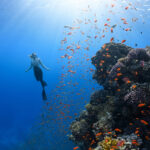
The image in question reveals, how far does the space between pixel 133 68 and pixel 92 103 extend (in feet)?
9.51

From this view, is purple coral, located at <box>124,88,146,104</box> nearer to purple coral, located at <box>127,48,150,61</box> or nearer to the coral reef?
the coral reef

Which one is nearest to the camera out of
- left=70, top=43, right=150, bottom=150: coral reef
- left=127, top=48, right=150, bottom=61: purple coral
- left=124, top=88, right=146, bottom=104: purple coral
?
left=70, top=43, right=150, bottom=150: coral reef

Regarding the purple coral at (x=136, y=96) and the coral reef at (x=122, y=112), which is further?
the purple coral at (x=136, y=96)

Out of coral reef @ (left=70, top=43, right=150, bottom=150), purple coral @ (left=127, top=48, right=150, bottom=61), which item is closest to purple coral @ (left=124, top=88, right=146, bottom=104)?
coral reef @ (left=70, top=43, right=150, bottom=150)

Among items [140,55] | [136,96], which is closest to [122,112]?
[136,96]

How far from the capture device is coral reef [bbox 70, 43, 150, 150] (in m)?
4.93

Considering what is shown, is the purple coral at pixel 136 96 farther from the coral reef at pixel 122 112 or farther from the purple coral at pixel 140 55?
the purple coral at pixel 140 55

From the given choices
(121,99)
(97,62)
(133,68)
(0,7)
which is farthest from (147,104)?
(0,7)

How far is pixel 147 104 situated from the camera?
5152 mm

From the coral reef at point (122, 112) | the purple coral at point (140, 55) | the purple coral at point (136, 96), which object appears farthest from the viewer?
the purple coral at point (140, 55)

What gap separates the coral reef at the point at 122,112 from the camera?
493 cm

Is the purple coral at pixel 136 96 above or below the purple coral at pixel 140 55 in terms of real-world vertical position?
below

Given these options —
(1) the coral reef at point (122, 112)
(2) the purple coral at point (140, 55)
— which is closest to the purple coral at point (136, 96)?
(1) the coral reef at point (122, 112)

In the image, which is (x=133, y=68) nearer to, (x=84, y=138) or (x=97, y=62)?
(x=97, y=62)
